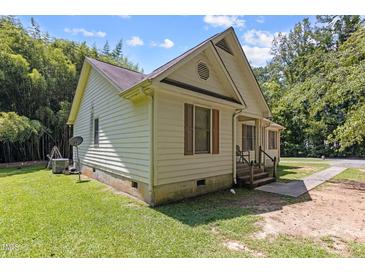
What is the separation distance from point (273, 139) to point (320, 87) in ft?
22.3

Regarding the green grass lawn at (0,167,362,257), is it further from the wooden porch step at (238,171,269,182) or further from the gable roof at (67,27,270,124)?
the gable roof at (67,27,270,124)

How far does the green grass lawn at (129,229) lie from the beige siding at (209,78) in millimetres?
3402

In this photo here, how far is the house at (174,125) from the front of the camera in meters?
5.50

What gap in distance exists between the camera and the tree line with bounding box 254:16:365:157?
797cm

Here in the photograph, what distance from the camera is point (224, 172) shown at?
7.49 metres

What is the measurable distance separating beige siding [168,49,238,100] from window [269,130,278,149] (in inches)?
330

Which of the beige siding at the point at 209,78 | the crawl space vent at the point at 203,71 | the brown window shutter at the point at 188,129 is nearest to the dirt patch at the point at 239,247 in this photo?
the brown window shutter at the point at 188,129

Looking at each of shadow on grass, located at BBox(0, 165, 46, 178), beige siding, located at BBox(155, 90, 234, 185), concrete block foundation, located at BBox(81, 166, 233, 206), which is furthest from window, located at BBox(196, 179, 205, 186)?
shadow on grass, located at BBox(0, 165, 46, 178)

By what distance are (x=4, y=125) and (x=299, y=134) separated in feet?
87.1

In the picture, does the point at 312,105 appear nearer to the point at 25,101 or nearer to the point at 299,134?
the point at 25,101

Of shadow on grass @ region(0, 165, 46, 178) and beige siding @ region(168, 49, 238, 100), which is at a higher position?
beige siding @ region(168, 49, 238, 100)

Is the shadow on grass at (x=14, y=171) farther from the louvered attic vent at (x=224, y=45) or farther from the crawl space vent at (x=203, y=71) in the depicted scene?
the louvered attic vent at (x=224, y=45)
